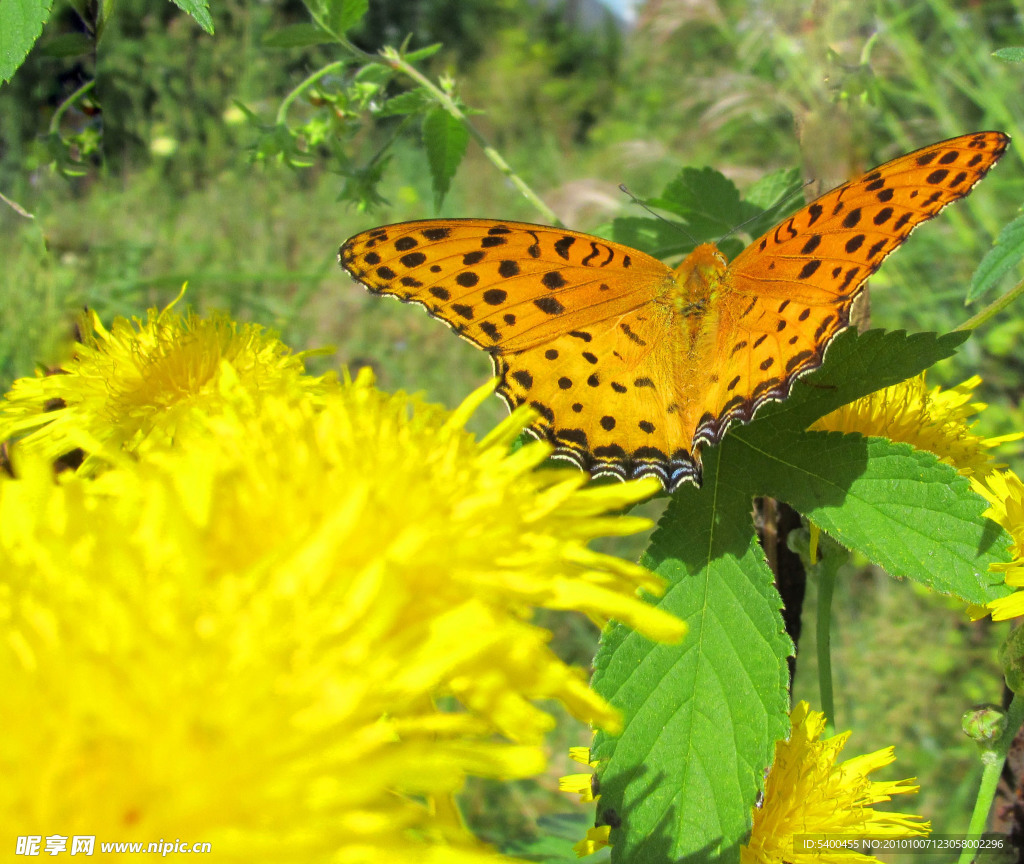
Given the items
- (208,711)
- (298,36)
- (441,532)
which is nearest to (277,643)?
(208,711)

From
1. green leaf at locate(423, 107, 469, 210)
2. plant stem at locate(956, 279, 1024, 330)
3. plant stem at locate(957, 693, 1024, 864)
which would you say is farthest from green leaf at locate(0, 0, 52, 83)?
plant stem at locate(957, 693, 1024, 864)

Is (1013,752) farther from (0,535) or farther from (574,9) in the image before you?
(574,9)

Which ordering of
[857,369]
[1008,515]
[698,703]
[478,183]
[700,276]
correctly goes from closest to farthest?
[698,703] → [857,369] → [1008,515] → [700,276] → [478,183]

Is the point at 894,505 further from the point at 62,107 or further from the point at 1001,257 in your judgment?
the point at 62,107

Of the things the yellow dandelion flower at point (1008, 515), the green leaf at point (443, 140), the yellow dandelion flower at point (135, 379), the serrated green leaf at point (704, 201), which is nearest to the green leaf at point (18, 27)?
the yellow dandelion flower at point (135, 379)

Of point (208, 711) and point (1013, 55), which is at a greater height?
point (1013, 55)

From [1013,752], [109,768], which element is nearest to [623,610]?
[109,768]
